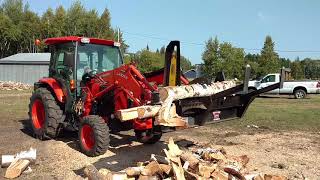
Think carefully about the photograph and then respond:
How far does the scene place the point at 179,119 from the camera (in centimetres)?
758

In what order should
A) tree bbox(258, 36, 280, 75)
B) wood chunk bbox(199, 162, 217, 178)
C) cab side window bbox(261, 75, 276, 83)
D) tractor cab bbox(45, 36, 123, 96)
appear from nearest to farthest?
wood chunk bbox(199, 162, 217, 178) → tractor cab bbox(45, 36, 123, 96) → cab side window bbox(261, 75, 276, 83) → tree bbox(258, 36, 280, 75)

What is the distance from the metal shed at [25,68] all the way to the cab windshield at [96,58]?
115 feet

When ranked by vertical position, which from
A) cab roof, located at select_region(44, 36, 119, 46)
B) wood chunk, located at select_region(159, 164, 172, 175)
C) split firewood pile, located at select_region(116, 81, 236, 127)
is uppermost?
cab roof, located at select_region(44, 36, 119, 46)

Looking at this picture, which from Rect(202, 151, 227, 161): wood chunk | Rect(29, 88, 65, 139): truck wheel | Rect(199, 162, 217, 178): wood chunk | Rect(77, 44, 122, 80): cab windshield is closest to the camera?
Rect(199, 162, 217, 178): wood chunk

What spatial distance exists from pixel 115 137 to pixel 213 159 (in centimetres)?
423

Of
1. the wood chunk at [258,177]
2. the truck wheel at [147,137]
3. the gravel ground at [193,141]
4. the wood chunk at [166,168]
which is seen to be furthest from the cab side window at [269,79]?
the wood chunk at [166,168]

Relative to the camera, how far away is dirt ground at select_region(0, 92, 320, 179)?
318 inches

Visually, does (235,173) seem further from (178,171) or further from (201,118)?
(201,118)

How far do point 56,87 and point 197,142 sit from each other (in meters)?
3.63

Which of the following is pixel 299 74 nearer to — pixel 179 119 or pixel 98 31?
pixel 98 31

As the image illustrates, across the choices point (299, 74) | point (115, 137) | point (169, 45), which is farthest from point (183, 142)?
point (299, 74)

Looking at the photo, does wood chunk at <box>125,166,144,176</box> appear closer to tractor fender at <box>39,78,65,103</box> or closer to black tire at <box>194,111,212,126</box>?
black tire at <box>194,111,212,126</box>

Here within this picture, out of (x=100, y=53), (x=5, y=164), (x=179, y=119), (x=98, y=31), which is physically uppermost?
(x=98, y=31)

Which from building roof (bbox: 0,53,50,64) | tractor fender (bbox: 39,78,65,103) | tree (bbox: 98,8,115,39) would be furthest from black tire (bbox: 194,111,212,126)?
tree (bbox: 98,8,115,39)
